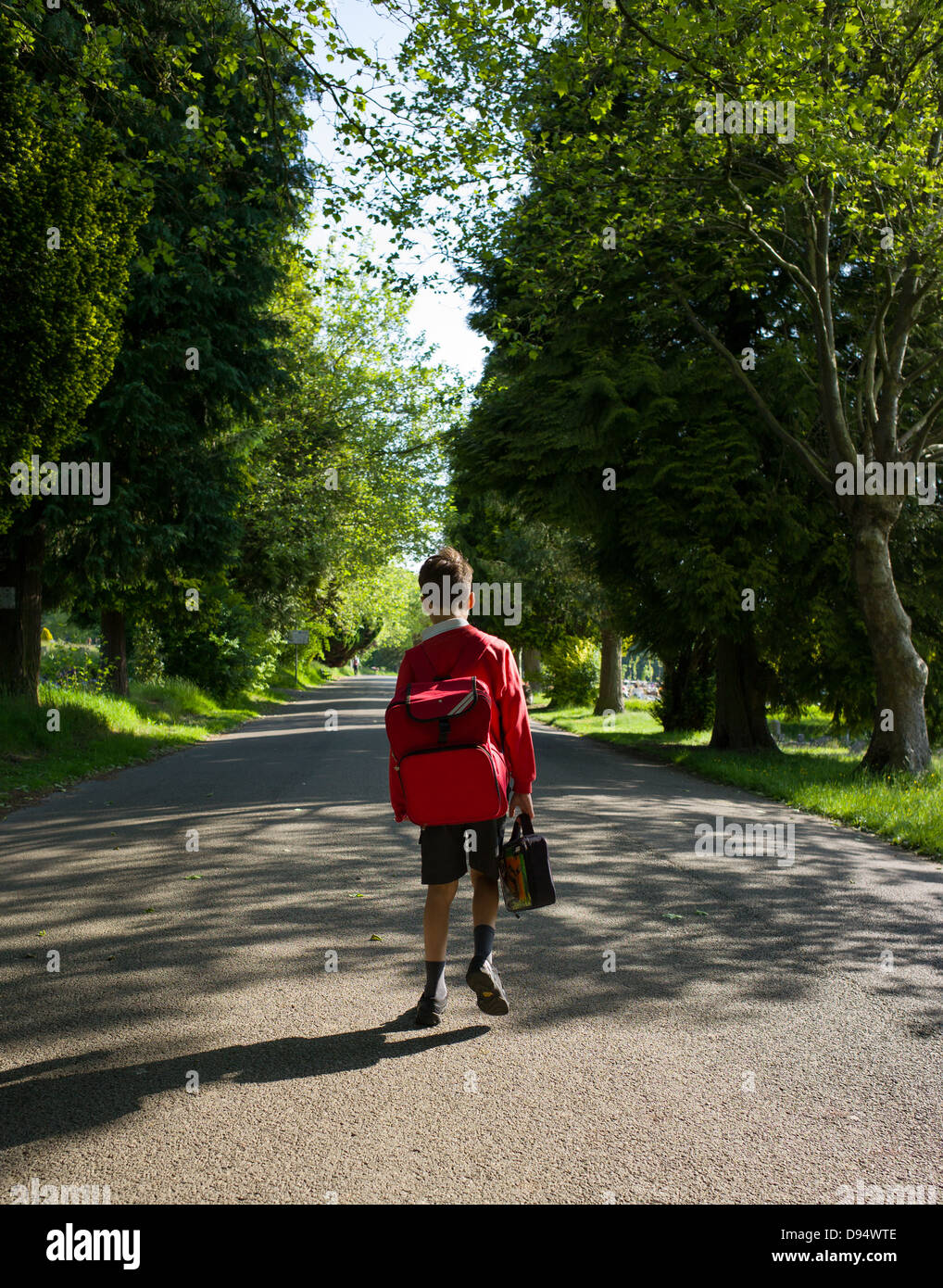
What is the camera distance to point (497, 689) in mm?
4379

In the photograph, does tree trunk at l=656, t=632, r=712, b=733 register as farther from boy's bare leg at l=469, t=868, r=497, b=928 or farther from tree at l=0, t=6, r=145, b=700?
boy's bare leg at l=469, t=868, r=497, b=928

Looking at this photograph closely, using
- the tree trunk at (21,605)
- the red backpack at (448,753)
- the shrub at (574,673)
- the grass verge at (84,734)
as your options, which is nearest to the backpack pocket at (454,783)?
the red backpack at (448,753)

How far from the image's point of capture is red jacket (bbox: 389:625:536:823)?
4363 millimetres

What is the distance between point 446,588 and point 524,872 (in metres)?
1.30

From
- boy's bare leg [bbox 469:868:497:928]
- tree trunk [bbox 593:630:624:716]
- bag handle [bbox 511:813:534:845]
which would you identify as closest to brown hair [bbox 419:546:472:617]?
bag handle [bbox 511:813:534:845]

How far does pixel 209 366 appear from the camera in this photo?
17.2 m

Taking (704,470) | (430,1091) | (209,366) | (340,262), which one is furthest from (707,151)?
(340,262)

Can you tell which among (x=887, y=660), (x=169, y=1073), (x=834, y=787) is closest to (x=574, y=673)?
(x=887, y=660)

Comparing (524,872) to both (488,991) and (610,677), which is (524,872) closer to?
(488,991)

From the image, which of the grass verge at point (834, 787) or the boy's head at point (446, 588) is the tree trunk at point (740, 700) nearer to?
the grass verge at point (834, 787)

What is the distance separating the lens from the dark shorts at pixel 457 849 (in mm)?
4301

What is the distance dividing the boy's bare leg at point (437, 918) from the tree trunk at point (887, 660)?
10.2 meters

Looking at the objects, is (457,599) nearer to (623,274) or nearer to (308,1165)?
(308,1165)

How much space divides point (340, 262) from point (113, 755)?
25.1 m
